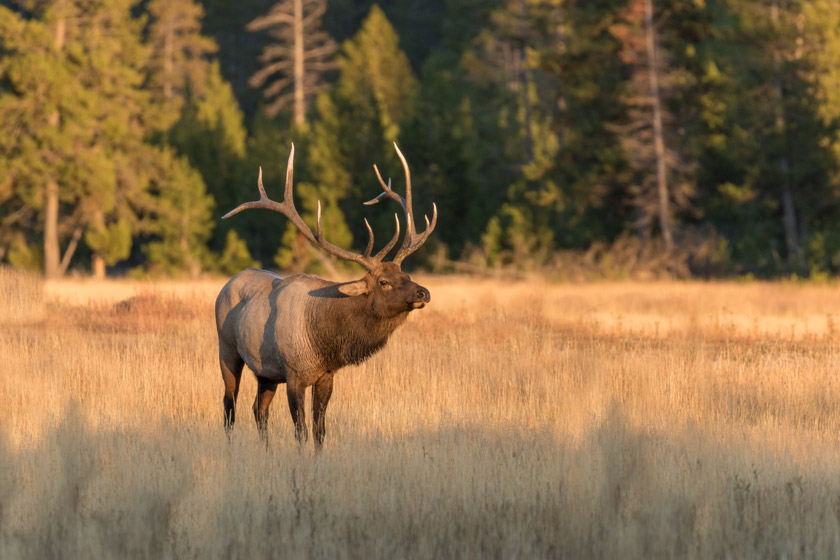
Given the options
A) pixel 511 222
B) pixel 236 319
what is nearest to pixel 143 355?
pixel 236 319

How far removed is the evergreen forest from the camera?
27141 millimetres

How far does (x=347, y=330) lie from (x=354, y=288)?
1.04 ft

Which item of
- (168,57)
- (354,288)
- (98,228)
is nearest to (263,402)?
(354,288)

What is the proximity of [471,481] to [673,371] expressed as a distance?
4.60 m

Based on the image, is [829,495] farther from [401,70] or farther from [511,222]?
[401,70]

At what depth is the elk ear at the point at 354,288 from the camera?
768cm

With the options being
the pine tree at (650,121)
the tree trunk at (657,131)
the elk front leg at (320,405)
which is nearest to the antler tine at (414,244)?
the elk front leg at (320,405)

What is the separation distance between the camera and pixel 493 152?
39.2 metres

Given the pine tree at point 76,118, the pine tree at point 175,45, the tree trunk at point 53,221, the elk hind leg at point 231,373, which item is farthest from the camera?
the pine tree at point 175,45

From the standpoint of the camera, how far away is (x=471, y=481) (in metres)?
6.59

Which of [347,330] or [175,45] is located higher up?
[175,45]

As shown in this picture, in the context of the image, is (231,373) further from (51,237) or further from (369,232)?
(51,237)

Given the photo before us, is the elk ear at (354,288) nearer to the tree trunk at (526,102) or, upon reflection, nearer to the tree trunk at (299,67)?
the tree trunk at (526,102)

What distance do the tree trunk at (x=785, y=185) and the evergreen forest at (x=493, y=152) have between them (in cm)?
6
